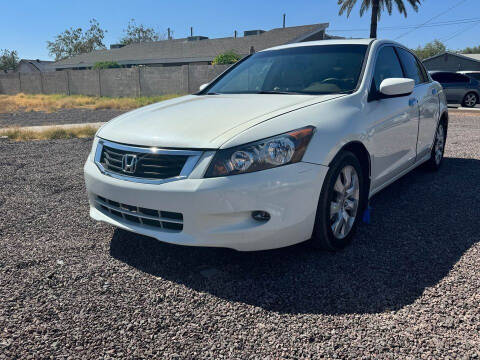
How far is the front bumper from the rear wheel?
58.0ft

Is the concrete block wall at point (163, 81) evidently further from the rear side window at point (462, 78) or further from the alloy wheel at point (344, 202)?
the alloy wheel at point (344, 202)

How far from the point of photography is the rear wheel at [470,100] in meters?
17.4

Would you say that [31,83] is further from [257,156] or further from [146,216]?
[257,156]

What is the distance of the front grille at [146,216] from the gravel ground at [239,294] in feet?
1.17

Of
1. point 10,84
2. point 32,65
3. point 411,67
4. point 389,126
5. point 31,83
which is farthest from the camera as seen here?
point 32,65

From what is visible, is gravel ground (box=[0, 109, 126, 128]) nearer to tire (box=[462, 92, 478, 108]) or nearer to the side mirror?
the side mirror

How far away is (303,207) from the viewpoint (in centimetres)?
266

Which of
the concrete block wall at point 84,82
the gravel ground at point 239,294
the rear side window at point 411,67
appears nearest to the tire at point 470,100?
the rear side window at point 411,67

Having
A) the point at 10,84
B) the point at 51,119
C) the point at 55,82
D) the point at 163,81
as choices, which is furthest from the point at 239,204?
the point at 10,84

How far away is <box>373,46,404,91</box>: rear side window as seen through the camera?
376cm

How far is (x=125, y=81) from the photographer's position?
98.6 feet

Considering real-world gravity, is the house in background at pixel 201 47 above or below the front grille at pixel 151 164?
above

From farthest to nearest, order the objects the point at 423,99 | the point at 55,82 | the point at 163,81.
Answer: the point at 55,82 → the point at 163,81 → the point at 423,99

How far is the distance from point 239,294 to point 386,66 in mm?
2768
